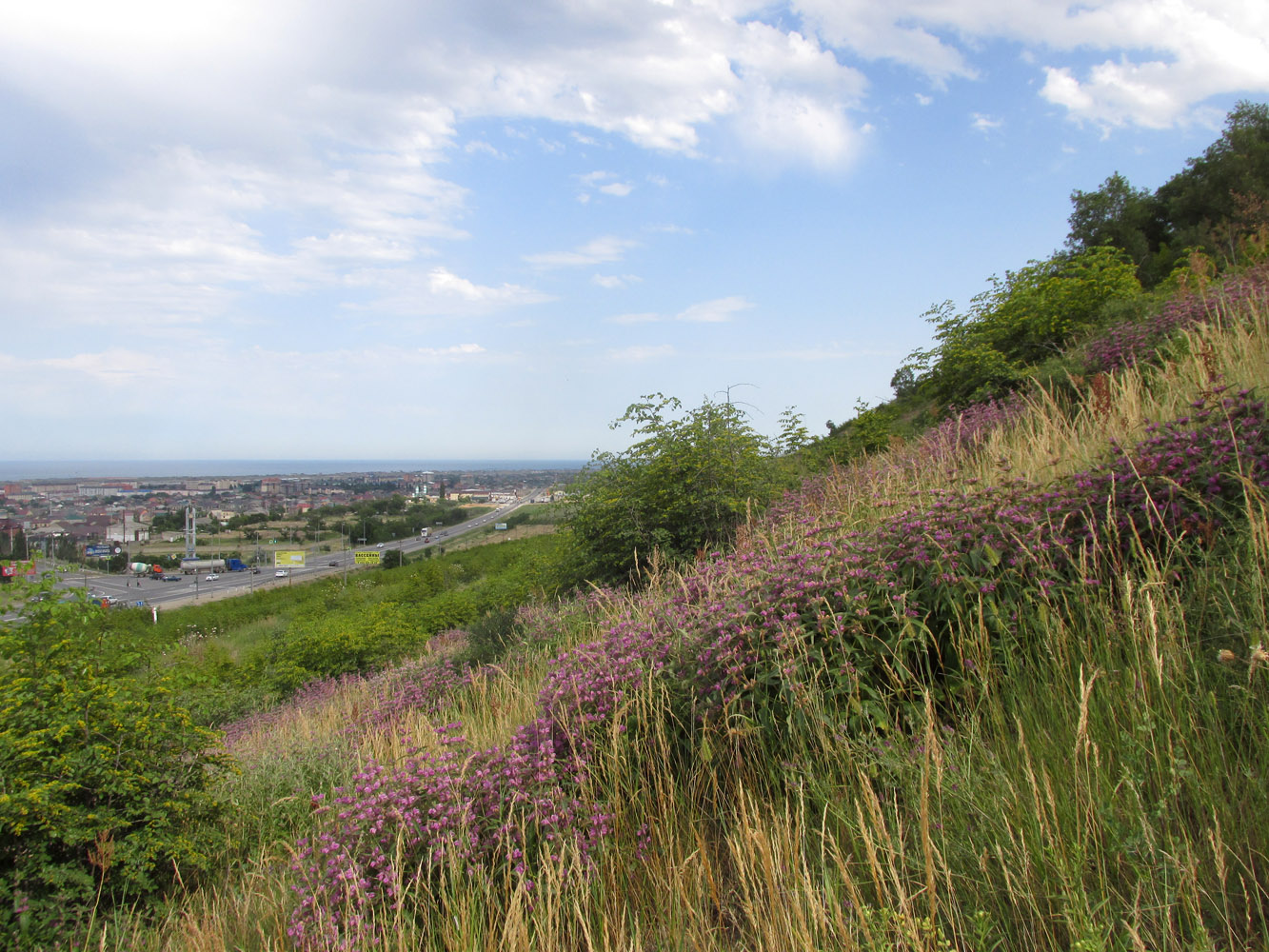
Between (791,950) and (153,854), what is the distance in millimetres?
3156

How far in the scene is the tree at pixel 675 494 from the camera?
10.3 m

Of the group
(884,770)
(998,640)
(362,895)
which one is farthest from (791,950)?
(998,640)

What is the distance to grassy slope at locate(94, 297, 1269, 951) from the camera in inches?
60.2

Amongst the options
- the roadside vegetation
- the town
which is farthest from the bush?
the town

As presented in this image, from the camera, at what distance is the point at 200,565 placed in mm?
70125

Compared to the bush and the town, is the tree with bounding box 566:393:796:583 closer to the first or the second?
the bush

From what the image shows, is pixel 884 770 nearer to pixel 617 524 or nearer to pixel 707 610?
pixel 707 610

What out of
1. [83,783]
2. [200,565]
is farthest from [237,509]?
[83,783]

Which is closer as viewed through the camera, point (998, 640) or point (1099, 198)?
point (998, 640)

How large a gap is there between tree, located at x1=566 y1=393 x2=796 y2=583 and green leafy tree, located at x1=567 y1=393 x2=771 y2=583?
2 cm

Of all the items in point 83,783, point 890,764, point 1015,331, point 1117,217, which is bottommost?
point 83,783

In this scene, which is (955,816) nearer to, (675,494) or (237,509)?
(675,494)

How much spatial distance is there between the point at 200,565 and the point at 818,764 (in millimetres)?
82100

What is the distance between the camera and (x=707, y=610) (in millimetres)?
3211
